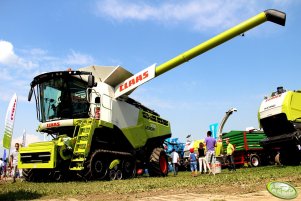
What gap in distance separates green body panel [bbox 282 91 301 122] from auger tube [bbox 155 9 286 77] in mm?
3621

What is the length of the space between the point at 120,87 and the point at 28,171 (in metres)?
4.76

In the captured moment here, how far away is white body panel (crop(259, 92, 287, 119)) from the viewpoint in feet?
49.4

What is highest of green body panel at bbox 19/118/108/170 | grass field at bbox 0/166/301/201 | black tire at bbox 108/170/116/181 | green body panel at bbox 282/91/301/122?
green body panel at bbox 282/91/301/122

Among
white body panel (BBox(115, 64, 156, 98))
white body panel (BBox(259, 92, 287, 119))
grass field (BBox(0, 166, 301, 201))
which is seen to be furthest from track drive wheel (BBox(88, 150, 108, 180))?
white body panel (BBox(259, 92, 287, 119))

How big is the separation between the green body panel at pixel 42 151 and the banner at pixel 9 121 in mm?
3168

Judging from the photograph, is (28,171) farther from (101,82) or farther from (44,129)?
(101,82)

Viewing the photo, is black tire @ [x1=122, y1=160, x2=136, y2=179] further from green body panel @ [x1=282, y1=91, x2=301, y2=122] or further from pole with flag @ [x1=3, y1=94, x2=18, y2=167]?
green body panel @ [x1=282, y1=91, x2=301, y2=122]

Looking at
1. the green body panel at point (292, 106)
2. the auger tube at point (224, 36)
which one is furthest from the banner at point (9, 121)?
the green body panel at point (292, 106)

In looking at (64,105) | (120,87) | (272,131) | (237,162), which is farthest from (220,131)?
(64,105)

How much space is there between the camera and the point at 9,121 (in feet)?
51.9

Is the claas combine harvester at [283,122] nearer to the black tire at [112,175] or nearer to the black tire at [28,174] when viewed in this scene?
the black tire at [112,175]

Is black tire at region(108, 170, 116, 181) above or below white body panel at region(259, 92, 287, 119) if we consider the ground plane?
below

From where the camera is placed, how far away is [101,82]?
1357 centimetres

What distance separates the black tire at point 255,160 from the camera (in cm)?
2220
